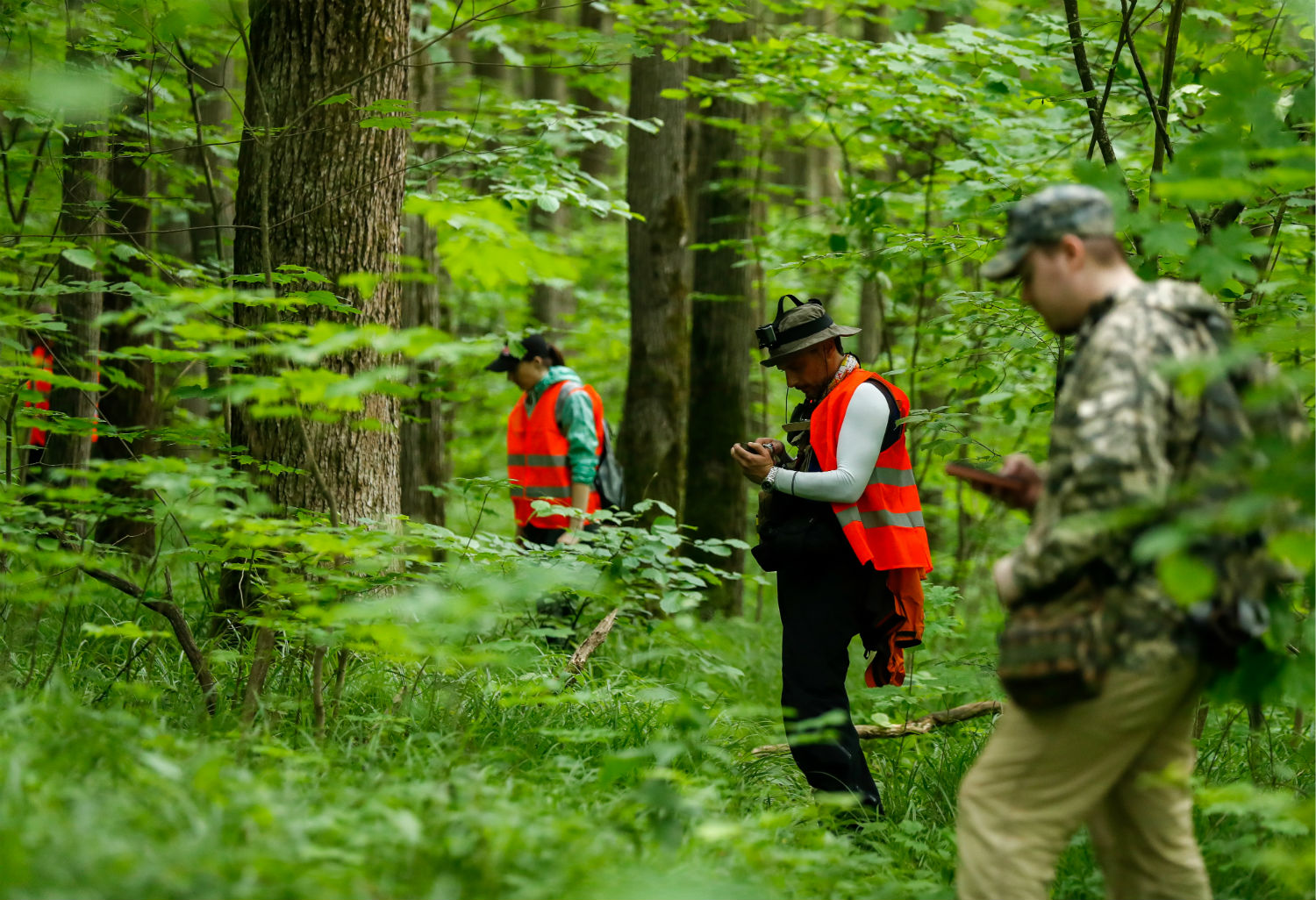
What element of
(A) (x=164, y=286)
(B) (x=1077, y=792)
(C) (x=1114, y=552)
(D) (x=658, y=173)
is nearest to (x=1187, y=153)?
(C) (x=1114, y=552)

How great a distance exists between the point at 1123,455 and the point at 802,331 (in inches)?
82.9

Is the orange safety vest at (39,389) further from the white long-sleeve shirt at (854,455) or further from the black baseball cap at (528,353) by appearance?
the white long-sleeve shirt at (854,455)

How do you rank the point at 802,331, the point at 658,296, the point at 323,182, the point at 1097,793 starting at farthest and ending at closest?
the point at 658,296 → the point at 323,182 → the point at 802,331 → the point at 1097,793

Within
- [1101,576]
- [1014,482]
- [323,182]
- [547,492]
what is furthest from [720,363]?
[1101,576]

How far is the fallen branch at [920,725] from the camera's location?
466cm

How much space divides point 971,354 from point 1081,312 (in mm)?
3100

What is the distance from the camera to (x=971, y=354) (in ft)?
18.0

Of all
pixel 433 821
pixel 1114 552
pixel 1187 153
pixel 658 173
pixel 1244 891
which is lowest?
pixel 1244 891

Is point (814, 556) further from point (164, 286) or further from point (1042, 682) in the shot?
point (164, 286)

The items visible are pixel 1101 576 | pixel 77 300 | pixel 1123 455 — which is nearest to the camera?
pixel 1123 455

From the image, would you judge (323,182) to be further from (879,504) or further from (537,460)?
(879,504)

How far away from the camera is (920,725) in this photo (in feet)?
16.2

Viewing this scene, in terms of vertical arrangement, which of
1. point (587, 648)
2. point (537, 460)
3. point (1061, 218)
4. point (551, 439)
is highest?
point (1061, 218)

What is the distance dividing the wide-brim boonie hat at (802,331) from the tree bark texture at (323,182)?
1784 mm
